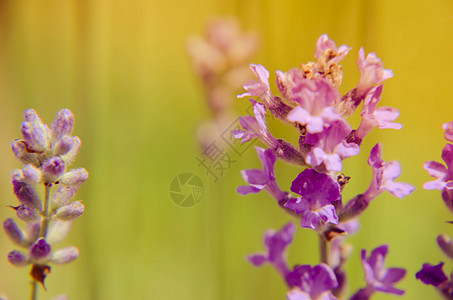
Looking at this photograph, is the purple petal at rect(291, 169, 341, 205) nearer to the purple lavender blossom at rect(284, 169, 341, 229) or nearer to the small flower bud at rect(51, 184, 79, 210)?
the purple lavender blossom at rect(284, 169, 341, 229)

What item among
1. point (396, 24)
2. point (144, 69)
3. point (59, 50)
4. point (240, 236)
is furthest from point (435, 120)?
point (59, 50)

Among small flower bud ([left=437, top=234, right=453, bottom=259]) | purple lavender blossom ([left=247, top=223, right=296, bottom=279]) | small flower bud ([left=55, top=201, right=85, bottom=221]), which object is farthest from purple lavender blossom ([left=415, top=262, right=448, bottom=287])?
small flower bud ([left=55, top=201, right=85, bottom=221])

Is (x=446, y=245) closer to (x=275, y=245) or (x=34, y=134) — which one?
(x=275, y=245)

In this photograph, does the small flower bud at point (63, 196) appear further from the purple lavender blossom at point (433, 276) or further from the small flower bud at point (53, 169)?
the purple lavender blossom at point (433, 276)

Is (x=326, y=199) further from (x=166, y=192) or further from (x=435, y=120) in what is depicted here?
(x=166, y=192)

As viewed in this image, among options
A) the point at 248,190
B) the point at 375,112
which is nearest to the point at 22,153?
the point at 248,190

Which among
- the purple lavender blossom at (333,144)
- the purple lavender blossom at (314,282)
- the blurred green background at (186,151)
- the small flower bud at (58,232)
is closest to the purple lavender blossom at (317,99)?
the purple lavender blossom at (333,144)
